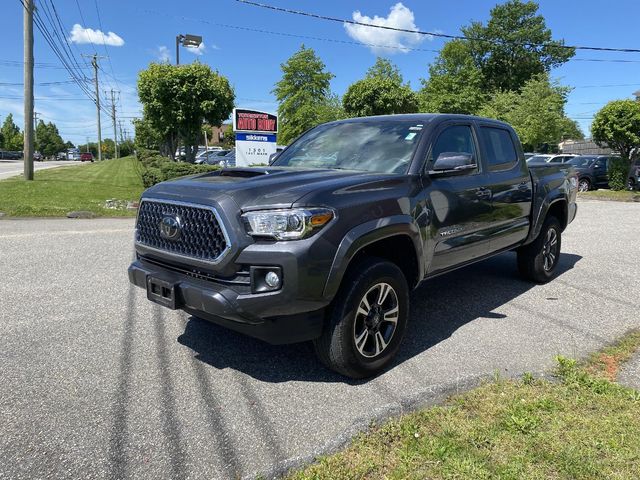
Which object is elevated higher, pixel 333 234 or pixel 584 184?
pixel 584 184

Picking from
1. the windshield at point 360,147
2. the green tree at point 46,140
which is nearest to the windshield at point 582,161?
the windshield at point 360,147

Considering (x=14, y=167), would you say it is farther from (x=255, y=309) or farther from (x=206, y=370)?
(x=255, y=309)

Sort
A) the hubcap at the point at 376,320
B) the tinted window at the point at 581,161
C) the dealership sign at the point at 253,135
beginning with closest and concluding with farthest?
the hubcap at the point at 376,320 < the dealership sign at the point at 253,135 < the tinted window at the point at 581,161

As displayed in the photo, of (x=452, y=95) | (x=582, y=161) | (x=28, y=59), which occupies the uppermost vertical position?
(x=452, y=95)

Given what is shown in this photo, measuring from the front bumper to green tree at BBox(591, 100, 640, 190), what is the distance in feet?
66.3

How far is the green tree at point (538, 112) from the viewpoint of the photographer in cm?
3244

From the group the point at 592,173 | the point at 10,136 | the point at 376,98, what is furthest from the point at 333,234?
the point at 10,136

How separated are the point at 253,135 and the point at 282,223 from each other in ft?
44.9

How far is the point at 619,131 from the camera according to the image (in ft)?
62.3

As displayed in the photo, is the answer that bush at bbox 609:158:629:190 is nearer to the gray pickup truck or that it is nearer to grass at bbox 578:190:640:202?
grass at bbox 578:190:640:202

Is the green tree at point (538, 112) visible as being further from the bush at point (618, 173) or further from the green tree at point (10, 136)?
the green tree at point (10, 136)

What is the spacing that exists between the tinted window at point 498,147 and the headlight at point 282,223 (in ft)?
8.59

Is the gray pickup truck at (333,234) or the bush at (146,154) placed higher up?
the bush at (146,154)

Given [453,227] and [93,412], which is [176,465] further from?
[453,227]
